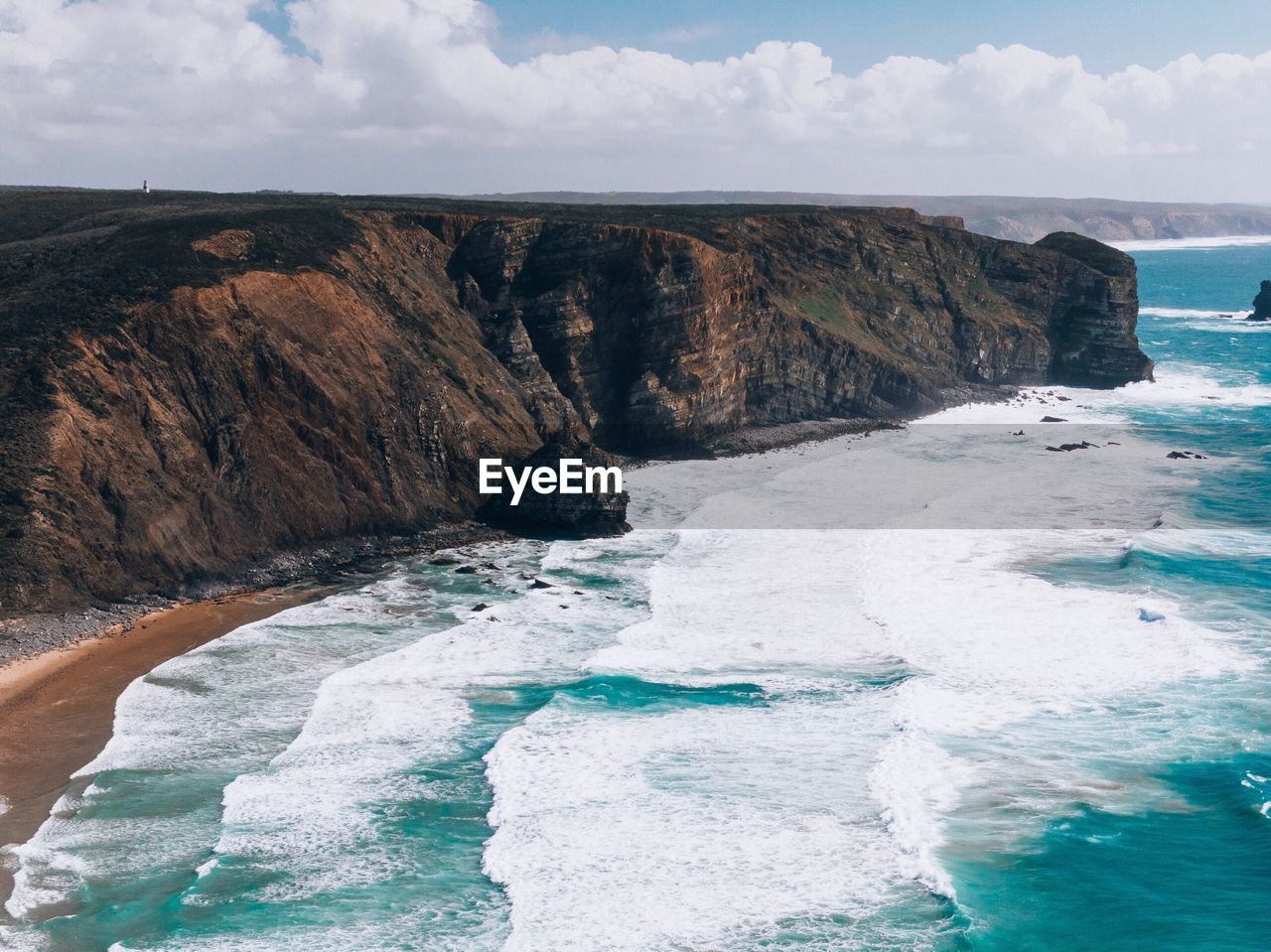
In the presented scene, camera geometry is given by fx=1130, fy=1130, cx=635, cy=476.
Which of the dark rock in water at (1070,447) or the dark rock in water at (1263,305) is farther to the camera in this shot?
the dark rock in water at (1263,305)

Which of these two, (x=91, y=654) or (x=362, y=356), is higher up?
(x=362, y=356)

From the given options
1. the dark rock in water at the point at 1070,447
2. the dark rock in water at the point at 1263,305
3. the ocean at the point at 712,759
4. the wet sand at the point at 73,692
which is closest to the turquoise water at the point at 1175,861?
the ocean at the point at 712,759

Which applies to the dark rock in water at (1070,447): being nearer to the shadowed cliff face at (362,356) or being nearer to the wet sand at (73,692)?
the shadowed cliff face at (362,356)

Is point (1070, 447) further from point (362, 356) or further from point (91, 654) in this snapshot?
point (91, 654)

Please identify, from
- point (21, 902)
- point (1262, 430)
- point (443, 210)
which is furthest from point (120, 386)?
point (1262, 430)

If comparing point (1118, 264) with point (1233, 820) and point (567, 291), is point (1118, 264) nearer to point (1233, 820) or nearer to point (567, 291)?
point (567, 291)

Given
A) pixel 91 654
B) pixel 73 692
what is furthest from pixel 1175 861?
pixel 91 654
